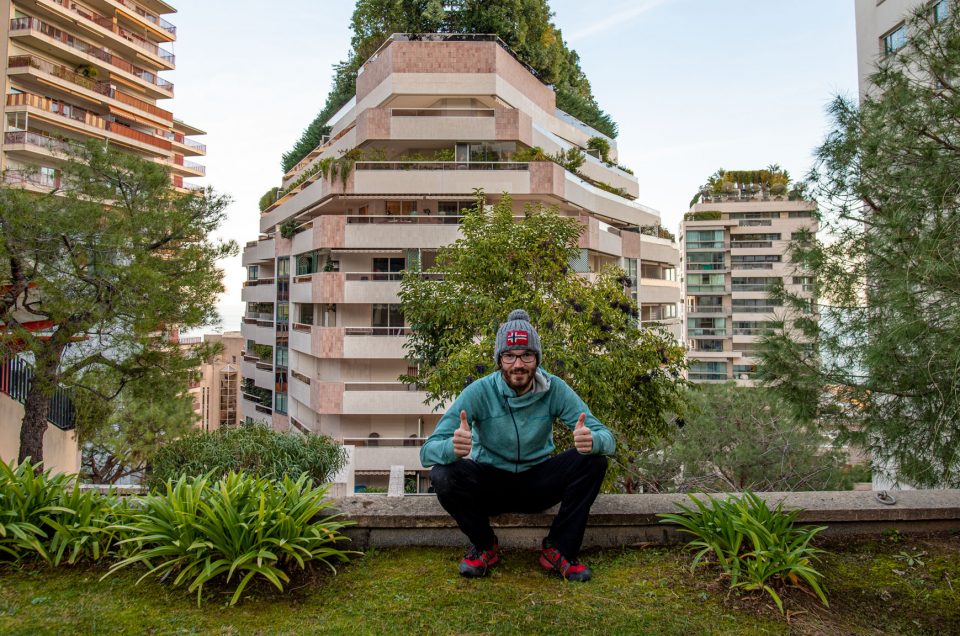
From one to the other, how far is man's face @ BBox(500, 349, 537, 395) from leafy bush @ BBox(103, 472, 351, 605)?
1346 mm

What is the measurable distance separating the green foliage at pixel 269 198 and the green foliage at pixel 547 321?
28.5 m

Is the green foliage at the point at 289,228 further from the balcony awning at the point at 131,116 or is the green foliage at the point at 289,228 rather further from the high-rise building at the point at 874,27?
the high-rise building at the point at 874,27

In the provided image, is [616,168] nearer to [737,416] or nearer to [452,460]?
[737,416]

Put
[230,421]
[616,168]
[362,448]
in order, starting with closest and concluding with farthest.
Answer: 1. [362,448]
2. [616,168]
3. [230,421]

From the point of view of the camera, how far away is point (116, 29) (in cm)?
3756

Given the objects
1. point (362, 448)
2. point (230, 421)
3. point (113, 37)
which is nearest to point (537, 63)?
point (362, 448)

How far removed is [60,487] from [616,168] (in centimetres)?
2889

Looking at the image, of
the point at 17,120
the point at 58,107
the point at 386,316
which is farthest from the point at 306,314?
the point at 58,107

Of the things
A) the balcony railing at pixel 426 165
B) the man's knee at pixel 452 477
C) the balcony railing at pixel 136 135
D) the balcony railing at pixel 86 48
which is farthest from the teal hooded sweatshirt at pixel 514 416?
the balcony railing at pixel 136 135

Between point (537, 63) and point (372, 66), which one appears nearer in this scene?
point (372, 66)

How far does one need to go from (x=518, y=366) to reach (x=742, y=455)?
13008 mm

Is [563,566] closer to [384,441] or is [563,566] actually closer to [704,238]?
[384,441]

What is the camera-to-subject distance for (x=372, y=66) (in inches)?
965

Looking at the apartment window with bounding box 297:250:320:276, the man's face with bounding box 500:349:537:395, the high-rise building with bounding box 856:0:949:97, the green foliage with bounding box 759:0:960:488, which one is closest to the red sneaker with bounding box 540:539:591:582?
the man's face with bounding box 500:349:537:395
